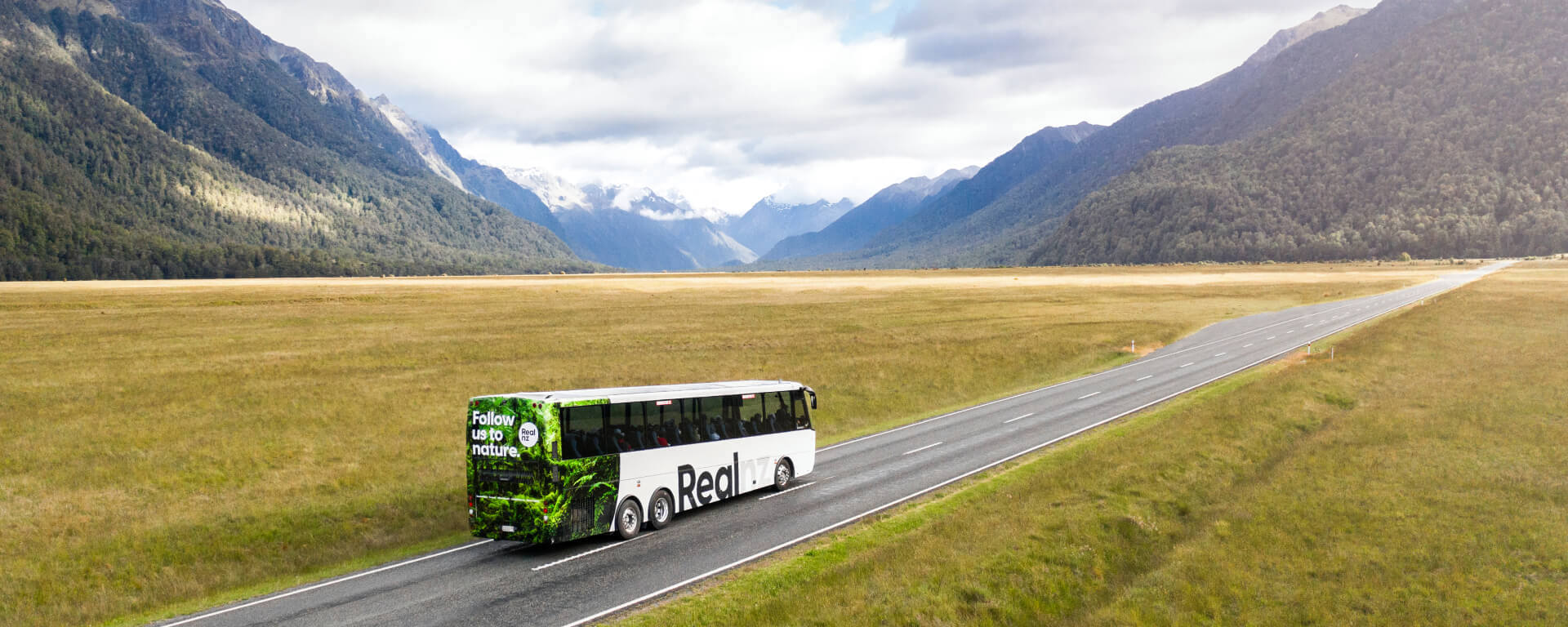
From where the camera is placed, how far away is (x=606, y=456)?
22688mm

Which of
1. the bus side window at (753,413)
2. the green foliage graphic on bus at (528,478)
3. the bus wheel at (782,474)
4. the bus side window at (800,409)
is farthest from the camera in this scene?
the bus side window at (800,409)

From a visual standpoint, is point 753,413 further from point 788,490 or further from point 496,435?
point 496,435

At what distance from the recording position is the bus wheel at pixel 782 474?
29484 mm

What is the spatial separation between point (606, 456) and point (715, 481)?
5.17 m

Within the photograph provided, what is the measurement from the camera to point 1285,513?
2211 centimetres

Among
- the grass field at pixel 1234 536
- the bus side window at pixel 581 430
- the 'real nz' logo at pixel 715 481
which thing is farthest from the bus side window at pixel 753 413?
the bus side window at pixel 581 430

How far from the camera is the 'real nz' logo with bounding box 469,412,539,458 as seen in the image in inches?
848

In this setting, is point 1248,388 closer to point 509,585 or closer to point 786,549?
point 786,549

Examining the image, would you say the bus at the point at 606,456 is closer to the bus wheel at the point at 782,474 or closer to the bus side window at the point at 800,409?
the bus wheel at the point at 782,474

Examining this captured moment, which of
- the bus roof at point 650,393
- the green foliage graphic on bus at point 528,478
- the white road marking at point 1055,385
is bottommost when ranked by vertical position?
the white road marking at point 1055,385

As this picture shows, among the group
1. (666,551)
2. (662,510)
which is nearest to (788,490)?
(662,510)

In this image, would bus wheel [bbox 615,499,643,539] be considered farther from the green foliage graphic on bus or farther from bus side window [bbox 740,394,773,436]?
bus side window [bbox 740,394,773,436]

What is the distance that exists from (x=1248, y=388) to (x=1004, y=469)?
20.3 m

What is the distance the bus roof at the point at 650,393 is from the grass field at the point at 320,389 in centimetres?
726
